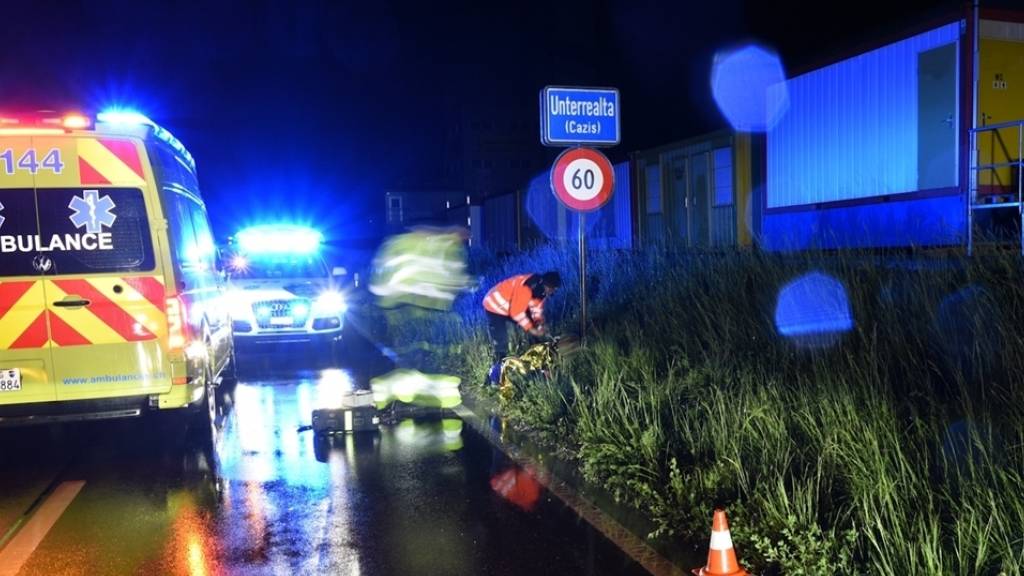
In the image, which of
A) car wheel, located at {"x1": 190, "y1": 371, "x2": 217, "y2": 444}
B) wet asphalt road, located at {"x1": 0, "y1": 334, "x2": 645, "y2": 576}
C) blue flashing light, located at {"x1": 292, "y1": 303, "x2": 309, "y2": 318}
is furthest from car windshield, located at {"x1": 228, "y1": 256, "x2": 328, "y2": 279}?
car wheel, located at {"x1": 190, "y1": 371, "x2": 217, "y2": 444}

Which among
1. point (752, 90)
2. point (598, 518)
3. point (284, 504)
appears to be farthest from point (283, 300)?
point (598, 518)

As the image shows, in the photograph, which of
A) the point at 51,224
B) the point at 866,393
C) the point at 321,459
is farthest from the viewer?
the point at 321,459

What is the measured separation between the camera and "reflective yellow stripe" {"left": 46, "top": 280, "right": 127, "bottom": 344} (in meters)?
5.96

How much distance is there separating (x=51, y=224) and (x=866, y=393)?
18.8 ft

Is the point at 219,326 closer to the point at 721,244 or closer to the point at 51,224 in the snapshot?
the point at 51,224

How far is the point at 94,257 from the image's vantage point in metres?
6.07

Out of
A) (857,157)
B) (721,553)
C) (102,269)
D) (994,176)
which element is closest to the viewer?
(721,553)

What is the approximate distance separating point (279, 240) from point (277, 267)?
1.35 m

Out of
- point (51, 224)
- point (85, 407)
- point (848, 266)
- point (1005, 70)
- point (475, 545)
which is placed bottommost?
point (475, 545)

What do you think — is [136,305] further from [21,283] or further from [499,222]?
[499,222]

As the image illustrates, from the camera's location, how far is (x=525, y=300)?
830cm

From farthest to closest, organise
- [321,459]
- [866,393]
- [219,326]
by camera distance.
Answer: [219,326], [321,459], [866,393]

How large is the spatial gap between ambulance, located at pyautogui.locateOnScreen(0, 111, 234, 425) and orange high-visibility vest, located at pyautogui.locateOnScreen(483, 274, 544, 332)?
3.31m

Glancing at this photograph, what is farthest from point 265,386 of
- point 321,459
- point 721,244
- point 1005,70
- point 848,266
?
point 1005,70
